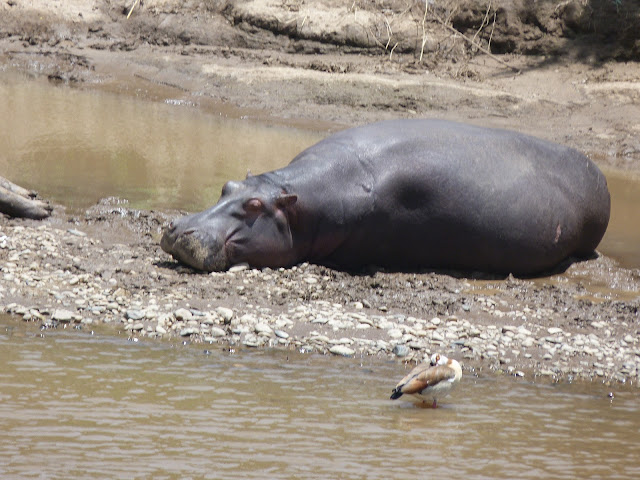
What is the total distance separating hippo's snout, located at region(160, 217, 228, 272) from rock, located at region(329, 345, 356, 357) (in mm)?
1574

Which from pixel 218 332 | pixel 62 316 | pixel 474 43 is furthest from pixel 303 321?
pixel 474 43

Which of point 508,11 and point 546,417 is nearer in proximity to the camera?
point 546,417

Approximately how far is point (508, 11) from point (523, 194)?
1011cm

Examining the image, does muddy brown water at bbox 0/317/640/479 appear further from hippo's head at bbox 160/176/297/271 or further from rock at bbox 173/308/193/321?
hippo's head at bbox 160/176/297/271

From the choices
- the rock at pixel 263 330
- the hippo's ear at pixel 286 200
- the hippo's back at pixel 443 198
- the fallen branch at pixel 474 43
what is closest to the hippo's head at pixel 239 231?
the hippo's ear at pixel 286 200

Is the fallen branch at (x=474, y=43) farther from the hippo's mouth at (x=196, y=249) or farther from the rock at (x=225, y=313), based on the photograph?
the rock at (x=225, y=313)

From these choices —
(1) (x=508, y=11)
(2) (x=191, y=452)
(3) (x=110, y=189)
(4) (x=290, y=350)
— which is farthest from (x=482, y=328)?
(1) (x=508, y=11)

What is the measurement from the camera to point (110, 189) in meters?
9.58

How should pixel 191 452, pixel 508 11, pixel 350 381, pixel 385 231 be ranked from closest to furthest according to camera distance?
pixel 191 452, pixel 350 381, pixel 385 231, pixel 508 11

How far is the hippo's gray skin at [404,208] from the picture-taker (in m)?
7.57

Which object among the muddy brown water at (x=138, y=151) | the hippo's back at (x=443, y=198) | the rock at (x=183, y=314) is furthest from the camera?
the muddy brown water at (x=138, y=151)

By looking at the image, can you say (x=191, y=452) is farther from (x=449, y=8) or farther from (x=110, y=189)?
(x=449, y=8)

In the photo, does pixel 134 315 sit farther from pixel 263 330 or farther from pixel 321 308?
pixel 321 308

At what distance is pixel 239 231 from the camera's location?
7.51m
